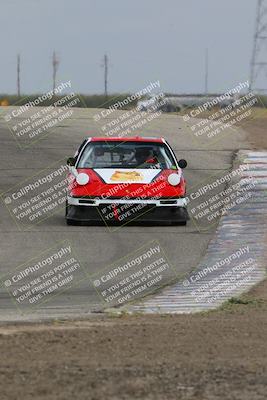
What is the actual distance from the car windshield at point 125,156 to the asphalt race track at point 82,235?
1188 mm

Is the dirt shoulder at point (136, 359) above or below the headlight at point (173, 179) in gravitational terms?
above

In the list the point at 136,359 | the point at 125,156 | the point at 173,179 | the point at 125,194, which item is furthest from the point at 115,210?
the point at 136,359

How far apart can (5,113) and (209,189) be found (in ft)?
90.4

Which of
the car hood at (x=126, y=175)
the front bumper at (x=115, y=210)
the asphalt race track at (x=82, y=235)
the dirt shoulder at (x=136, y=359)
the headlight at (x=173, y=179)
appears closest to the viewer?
the dirt shoulder at (x=136, y=359)

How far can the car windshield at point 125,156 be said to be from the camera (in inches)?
A: 773

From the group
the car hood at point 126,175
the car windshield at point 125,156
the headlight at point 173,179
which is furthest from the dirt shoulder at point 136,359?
the car windshield at point 125,156

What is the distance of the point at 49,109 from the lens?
51.9 m

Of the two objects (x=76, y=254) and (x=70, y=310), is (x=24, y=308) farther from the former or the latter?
(x=76, y=254)

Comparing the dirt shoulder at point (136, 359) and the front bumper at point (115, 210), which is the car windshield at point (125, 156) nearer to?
the front bumper at point (115, 210)

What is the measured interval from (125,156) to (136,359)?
12.5 meters

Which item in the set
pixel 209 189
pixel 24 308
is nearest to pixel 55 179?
pixel 209 189

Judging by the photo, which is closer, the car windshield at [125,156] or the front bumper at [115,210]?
the front bumper at [115,210]

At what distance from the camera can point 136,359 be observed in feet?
24.0

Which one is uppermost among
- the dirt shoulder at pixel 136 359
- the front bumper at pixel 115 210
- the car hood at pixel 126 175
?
the dirt shoulder at pixel 136 359
